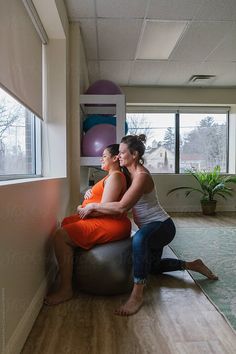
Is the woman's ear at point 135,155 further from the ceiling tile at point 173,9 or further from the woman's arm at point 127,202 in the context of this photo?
the ceiling tile at point 173,9

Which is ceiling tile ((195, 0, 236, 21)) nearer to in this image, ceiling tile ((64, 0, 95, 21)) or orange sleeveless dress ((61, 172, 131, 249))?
ceiling tile ((64, 0, 95, 21))

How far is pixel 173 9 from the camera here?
2.96 m

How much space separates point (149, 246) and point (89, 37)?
8.72ft

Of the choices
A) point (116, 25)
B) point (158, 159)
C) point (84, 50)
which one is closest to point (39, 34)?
point (116, 25)

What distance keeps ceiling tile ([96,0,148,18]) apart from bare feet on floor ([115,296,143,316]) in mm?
2570

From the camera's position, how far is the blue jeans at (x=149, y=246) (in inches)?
76.5

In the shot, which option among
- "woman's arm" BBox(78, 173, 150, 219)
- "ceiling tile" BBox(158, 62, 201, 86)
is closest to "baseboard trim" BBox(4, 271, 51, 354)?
"woman's arm" BBox(78, 173, 150, 219)

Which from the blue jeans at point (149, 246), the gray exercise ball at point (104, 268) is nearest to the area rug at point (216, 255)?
the blue jeans at point (149, 246)

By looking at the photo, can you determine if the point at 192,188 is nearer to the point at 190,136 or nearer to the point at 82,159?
the point at 190,136

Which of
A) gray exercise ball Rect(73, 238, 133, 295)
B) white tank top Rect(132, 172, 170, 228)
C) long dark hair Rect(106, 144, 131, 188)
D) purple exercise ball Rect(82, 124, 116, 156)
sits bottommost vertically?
gray exercise ball Rect(73, 238, 133, 295)

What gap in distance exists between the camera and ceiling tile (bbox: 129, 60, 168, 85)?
14.7 feet

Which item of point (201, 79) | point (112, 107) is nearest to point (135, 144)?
point (112, 107)

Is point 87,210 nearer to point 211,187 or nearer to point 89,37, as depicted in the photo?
point 89,37

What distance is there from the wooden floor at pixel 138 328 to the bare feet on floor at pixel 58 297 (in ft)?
0.12
